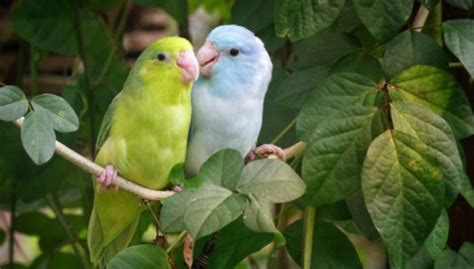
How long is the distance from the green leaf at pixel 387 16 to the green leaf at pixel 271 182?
21 cm

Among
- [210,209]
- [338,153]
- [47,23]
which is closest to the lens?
[210,209]

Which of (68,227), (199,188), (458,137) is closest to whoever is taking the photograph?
(199,188)

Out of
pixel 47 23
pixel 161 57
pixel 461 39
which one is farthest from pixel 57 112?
pixel 47 23

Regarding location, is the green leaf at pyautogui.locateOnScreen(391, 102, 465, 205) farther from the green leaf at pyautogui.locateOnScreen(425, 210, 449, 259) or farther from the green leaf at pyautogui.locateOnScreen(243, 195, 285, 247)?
the green leaf at pyautogui.locateOnScreen(243, 195, 285, 247)

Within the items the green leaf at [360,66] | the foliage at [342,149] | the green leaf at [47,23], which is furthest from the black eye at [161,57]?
the green leaf at [47,23]

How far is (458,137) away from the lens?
1143 mm

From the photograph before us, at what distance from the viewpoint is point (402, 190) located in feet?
3.49

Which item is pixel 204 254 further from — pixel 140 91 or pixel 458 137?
pixel 458 137

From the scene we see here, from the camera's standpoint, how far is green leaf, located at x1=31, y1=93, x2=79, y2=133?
102cm

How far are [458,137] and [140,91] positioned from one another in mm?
377

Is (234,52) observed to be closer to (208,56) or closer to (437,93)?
(208,56)

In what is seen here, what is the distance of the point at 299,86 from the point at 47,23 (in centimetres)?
62

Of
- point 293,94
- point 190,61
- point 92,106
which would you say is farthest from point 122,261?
point 92,106

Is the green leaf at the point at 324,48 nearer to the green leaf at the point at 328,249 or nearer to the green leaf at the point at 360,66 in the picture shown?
the green leaf at the point at 360,66
